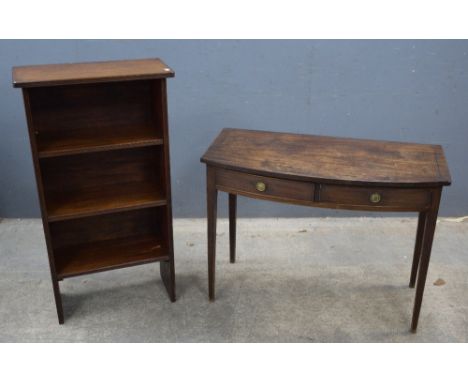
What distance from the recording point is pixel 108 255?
2818mm

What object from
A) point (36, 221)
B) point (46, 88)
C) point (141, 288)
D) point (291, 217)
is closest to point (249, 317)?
point (141, 288)

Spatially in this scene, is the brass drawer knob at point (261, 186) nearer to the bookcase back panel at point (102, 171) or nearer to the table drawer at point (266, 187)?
the table drawer at point (266, 187)

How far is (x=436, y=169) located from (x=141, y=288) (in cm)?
165

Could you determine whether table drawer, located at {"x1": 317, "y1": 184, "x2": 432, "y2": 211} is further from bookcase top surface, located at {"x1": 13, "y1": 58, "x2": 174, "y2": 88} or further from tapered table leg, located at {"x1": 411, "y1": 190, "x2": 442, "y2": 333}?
bookcase top surface, located at {"x1": 13, "y1": 58, "x2": 174, "y2": 88}

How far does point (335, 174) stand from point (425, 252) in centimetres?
58

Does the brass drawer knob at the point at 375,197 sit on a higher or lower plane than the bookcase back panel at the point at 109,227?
higher

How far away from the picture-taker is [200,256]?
330 centimetres

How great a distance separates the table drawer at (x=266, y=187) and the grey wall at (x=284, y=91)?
973 mm

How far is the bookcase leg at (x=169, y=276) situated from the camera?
9.22 ft

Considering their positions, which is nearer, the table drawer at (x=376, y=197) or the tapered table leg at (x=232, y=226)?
the table drawer at (x=376, y=197)

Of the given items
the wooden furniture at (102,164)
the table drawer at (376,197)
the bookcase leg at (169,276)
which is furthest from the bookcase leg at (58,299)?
the table drawer at (376,197)

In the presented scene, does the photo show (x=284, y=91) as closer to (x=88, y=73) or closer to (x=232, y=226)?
(x=232, y=226)

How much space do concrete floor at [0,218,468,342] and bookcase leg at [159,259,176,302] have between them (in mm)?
57

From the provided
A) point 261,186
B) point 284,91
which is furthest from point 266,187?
point 284,91
